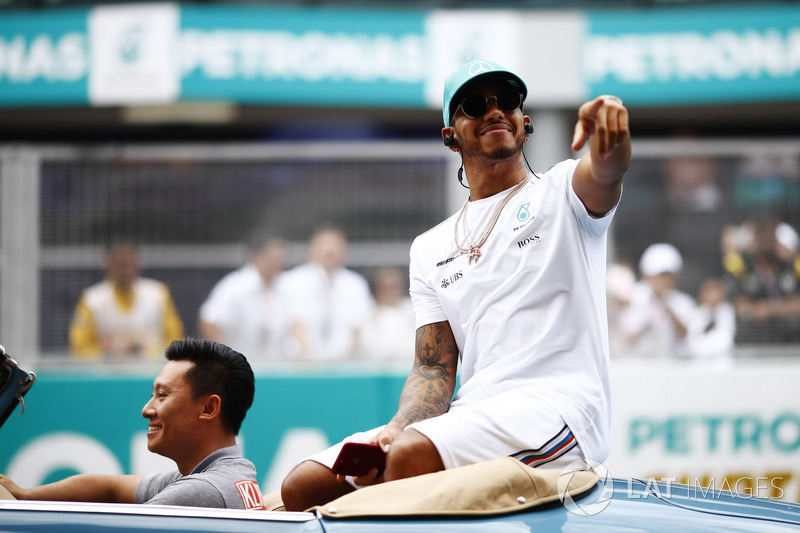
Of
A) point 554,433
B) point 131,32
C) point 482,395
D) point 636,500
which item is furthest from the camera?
point 131,32

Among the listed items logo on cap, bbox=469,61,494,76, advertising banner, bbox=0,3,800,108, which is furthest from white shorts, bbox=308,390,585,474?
advertising banner, bbox=0,3,800,108

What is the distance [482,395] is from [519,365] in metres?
0.15

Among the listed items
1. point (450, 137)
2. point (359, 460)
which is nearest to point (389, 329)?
point (450, 137)

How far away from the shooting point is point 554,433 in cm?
250

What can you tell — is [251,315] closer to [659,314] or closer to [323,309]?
[323,309]

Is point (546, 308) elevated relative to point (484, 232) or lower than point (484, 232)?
lower

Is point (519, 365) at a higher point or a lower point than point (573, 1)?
lower

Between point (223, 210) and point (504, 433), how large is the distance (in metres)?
4.42

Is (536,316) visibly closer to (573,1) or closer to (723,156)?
(723,156)

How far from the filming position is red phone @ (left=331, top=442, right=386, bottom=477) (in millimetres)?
2514

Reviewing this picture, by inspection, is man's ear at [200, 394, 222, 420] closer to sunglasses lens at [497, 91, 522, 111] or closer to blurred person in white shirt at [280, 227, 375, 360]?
sunglasses lens at [497, 91, 522, 111]

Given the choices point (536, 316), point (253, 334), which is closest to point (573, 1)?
point (253, 334)

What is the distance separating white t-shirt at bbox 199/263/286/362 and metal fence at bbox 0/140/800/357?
0.48ft

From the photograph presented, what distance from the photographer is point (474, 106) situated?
112 inches
